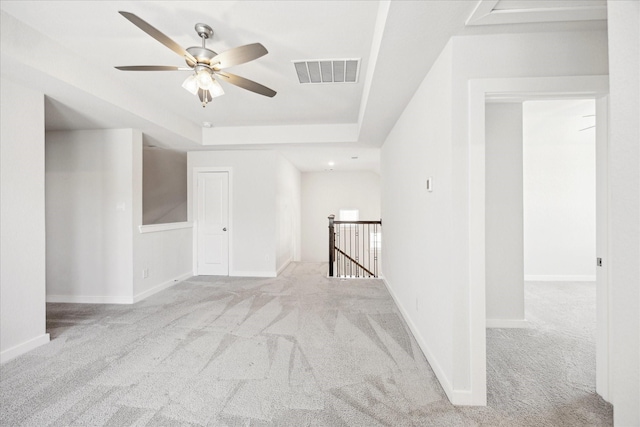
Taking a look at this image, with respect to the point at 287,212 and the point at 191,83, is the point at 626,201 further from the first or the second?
the point at 287,212

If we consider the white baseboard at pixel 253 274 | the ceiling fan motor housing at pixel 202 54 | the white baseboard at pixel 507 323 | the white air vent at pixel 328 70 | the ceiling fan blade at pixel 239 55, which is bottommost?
the white baseboard at pixel 507 323

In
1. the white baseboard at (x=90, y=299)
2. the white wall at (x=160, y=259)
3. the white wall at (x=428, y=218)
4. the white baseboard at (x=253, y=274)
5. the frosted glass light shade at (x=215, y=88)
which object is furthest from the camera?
the white baseboard at (x=253, y=274)

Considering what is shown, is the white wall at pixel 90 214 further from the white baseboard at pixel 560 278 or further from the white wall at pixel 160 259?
the white baseboard at pixel 560 278

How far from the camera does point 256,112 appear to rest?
4047 millimetres

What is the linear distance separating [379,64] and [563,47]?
3.86 ft

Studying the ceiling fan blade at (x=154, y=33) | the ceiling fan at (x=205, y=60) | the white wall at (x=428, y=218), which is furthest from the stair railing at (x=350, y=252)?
the ceiling fan blade at (x=154, y=33)

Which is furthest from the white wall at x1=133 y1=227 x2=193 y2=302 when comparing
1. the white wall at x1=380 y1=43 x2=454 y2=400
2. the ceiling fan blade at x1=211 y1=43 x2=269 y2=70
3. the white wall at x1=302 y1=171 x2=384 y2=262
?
the white wall at x1=302 y1=171 x2=384 y2=262

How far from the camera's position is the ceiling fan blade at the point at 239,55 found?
72.9 inches

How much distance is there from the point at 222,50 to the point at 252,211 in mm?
3236

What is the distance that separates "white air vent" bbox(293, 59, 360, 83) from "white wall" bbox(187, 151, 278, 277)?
2.53m

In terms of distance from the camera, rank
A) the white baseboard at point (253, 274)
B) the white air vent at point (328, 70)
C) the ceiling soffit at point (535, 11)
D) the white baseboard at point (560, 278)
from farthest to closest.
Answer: the white baseboard at point (253, 274)
the white baseboard at point (560, 278)
the white air vent at point (328, 70)
the ceiling soffit at point (535, 11)

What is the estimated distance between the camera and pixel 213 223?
5.44m

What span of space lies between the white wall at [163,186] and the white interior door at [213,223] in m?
0.92

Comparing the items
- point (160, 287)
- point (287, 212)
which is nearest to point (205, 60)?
point (160, 287)
